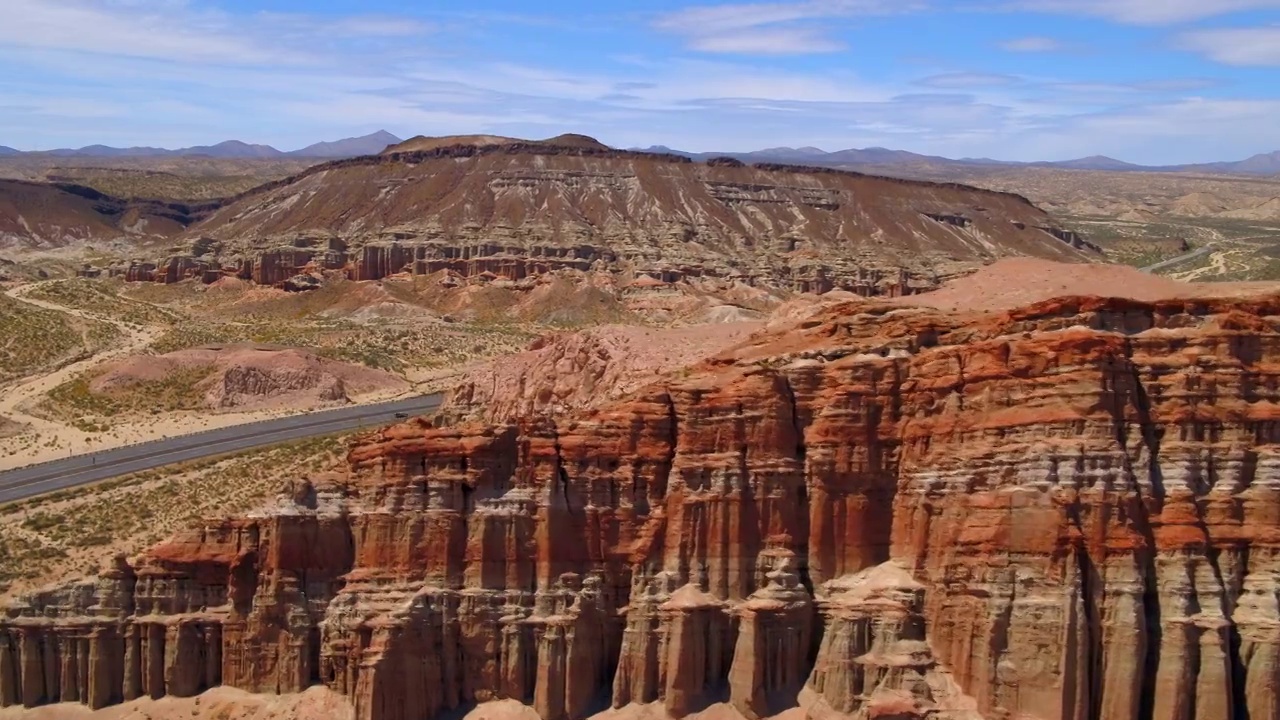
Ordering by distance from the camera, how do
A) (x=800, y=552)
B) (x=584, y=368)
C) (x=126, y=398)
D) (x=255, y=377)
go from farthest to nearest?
(x=255, y=377), (x=126, y=398), (x=584, y=368), (x=800, y=552)

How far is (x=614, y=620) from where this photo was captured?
4100cm

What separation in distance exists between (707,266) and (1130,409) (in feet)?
481

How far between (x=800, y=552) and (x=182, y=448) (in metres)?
45.0

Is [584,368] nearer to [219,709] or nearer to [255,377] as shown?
[219,709]

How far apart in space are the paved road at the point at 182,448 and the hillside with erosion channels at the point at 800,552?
2501cm

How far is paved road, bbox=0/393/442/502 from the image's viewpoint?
67.3 m

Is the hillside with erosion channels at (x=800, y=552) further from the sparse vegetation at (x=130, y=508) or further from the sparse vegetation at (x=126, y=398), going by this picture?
the sparse vegetation at (x=126, y=398)

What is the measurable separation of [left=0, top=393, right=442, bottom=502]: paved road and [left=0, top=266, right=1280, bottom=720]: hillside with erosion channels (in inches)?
985

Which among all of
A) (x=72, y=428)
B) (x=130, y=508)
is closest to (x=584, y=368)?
(x=130, y=508)

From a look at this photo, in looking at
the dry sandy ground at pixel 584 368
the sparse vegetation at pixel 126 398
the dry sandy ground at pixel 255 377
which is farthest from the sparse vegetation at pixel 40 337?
the dry sandy ground at pixel 584 368

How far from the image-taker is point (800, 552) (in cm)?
4044

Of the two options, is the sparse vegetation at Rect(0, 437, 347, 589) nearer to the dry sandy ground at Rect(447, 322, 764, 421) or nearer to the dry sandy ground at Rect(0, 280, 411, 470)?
the dry sandy ground at Rect(447, 322, 764, 421)

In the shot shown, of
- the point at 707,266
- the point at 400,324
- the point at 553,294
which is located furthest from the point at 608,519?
the point at 707,266

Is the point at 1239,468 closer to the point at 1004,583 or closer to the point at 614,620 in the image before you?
the point at 1004,583
